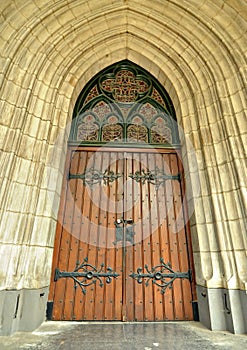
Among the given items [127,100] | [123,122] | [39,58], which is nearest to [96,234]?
[123,122]

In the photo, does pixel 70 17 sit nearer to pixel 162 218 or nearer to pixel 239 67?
pixel 239 67

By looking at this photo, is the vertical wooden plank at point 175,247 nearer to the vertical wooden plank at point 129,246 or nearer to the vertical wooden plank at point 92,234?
the vertical wooden plank at point 129,246

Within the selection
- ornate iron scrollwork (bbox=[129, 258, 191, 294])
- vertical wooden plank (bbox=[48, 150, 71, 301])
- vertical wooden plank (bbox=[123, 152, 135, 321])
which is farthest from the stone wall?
vertical wooden plank (bbox=[123, 152, 135, 321])

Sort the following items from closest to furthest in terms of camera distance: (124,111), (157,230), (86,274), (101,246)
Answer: (86,274)
(101,246)
(157,230)
(124,111)

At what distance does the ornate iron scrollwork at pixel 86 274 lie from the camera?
2.66 meters

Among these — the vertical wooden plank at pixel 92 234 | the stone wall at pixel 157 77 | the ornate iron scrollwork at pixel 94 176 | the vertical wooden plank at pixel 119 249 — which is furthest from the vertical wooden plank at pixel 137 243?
the stone wall at pixel 157 77

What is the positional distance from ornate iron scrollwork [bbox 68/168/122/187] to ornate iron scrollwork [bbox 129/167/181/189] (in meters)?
0.28

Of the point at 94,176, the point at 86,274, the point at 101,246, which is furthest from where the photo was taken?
the point at 94,176

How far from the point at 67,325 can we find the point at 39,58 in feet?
11.5

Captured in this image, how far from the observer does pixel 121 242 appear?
2.84m

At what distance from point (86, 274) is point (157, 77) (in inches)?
135

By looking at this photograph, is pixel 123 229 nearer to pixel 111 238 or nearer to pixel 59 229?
pixel 111 238

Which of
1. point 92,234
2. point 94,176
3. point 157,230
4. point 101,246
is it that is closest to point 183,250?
point 157,230

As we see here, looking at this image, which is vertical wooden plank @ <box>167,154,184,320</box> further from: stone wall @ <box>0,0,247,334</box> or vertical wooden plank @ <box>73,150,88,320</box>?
vertical wooden plank @ <box>73,150,88,320</box>
